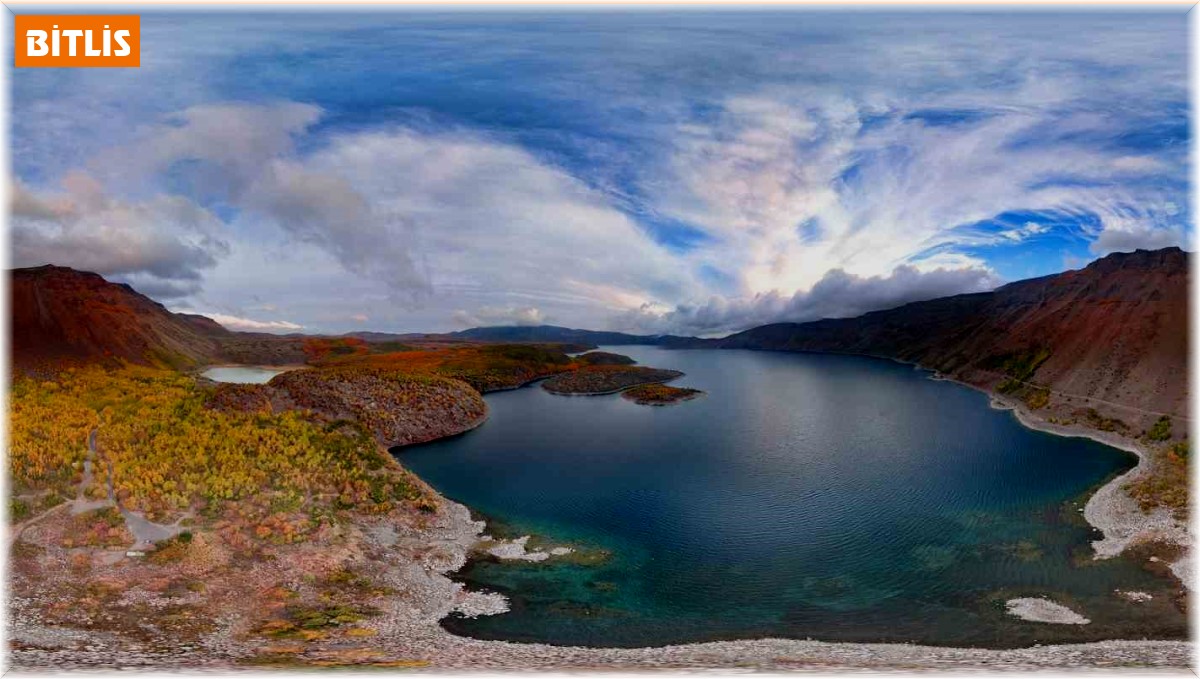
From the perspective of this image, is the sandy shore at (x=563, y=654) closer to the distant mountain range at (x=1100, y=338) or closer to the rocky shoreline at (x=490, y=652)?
the rocky shoreline at (x=490, y=652)

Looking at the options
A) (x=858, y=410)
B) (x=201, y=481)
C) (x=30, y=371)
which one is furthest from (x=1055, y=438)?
(x=30, y=371)

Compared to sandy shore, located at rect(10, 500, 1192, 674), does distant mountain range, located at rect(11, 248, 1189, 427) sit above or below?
above

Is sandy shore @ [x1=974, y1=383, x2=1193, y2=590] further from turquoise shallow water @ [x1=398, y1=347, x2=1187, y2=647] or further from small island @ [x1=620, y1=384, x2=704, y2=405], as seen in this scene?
small island @ [x1=620, y1=384, x2=704, y2=405]

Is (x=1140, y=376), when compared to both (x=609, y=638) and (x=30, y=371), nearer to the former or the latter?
(x=609, y=638)

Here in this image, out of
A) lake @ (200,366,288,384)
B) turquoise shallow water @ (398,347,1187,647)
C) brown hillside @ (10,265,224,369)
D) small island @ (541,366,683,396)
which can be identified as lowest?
turquoise shallow water @ (398,347,1187,647)

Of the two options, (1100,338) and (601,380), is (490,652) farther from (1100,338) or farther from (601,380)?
(1100,338)

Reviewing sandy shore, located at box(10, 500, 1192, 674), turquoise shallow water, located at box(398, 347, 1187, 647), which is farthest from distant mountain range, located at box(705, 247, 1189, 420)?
sandy shore, located at box(10, 500, 1192, 674)

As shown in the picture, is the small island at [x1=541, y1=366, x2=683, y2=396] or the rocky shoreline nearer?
the rocky shoreline
